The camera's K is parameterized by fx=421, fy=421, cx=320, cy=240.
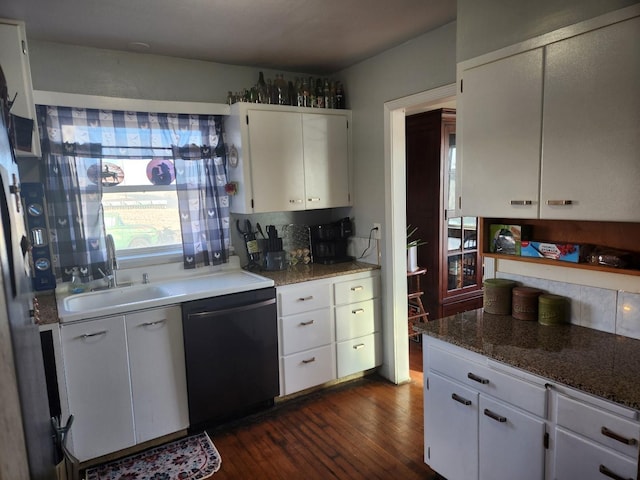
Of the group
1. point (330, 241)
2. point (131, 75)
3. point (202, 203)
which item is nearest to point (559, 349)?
point (330, 241)

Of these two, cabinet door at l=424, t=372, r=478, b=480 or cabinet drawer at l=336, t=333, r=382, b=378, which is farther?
cabinet drawer at l=336, t=333, r=382, b=378

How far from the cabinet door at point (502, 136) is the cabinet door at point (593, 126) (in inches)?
2.1

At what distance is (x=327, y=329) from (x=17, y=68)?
2.41 meters

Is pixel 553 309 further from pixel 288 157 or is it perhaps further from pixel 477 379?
pixel 288 157

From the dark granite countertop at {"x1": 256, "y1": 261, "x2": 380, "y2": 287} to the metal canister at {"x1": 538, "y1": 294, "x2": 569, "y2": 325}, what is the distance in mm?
1447

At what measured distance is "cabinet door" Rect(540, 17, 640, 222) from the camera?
1492mm

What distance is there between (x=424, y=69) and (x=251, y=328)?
2056mm

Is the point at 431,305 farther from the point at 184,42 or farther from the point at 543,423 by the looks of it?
the point at 184,42

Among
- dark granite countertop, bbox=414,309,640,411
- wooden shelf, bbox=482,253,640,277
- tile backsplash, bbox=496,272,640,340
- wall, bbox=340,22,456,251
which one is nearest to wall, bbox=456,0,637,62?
wall, bbox=340,22,456,251

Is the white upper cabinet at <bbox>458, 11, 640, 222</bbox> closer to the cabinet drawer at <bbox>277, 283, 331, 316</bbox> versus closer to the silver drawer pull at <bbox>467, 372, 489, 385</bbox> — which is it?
the silver drawer pull at <bbox>467, 372, 489, 385</bbox>

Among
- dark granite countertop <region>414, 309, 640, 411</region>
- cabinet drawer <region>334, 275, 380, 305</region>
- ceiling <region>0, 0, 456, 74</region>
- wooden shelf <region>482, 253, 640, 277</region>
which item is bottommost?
cabinet drawer <region>334, 275, 380, 305</region>

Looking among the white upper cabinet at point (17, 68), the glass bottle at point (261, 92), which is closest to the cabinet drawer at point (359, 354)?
the glass bottle at point (261, 92)

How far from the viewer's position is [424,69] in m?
2.78

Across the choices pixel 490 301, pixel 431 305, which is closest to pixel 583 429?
pixel 490 301
